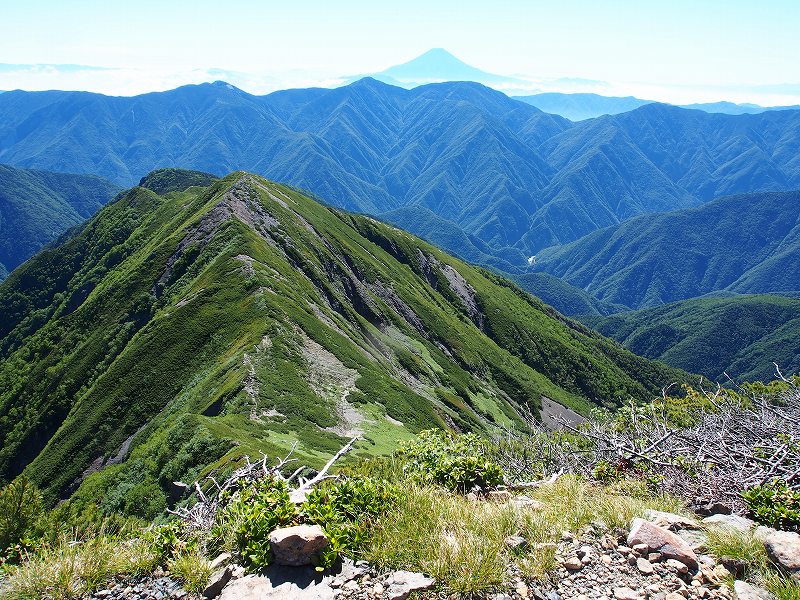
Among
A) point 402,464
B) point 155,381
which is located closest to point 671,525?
point 402,464

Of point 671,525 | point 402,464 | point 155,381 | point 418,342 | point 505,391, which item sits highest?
point 671,525

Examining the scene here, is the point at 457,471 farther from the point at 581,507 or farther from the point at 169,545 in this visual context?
the point at 169,545

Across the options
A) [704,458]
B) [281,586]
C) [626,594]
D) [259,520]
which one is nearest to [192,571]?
[259,520]

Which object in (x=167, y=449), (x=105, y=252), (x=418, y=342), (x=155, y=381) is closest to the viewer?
(x=167, y=449)

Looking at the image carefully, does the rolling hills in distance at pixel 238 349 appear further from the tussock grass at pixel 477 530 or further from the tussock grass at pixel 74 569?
the tussock grass at pixel 477 530

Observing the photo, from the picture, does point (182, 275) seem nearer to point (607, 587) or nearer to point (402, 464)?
point (402, 464)

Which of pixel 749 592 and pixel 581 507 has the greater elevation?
pixel 749 592

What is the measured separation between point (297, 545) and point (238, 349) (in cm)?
5535

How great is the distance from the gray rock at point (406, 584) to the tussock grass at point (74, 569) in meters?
4.86

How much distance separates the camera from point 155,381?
216ft

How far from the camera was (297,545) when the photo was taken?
8.95m

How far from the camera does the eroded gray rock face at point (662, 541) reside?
29.4 feet

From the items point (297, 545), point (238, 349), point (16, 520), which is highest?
point (297, 545)

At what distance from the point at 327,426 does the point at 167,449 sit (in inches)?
598
